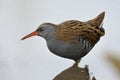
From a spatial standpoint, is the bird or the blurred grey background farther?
the blurred grey background

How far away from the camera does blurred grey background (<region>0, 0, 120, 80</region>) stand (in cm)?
145

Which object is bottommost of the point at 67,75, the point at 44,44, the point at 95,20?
the point at 67,75

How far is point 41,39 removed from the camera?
142 cm

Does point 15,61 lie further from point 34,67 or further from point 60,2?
point 60,2

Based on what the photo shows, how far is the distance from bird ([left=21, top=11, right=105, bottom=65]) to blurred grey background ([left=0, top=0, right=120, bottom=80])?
0.19 feet

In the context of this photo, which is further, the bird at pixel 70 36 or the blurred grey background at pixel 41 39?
the blurred grey background at pixel 41 39

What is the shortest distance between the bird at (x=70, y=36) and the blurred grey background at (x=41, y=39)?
0.06 meters

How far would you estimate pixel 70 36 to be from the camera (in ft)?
4.46

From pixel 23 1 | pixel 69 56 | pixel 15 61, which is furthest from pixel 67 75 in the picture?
pixel 23 1

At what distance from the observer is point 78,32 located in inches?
53.6

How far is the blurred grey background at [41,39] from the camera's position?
57.2 inches

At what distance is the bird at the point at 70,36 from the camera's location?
135cm

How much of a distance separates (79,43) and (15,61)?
28cm

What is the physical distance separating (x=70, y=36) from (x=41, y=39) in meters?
0.13
